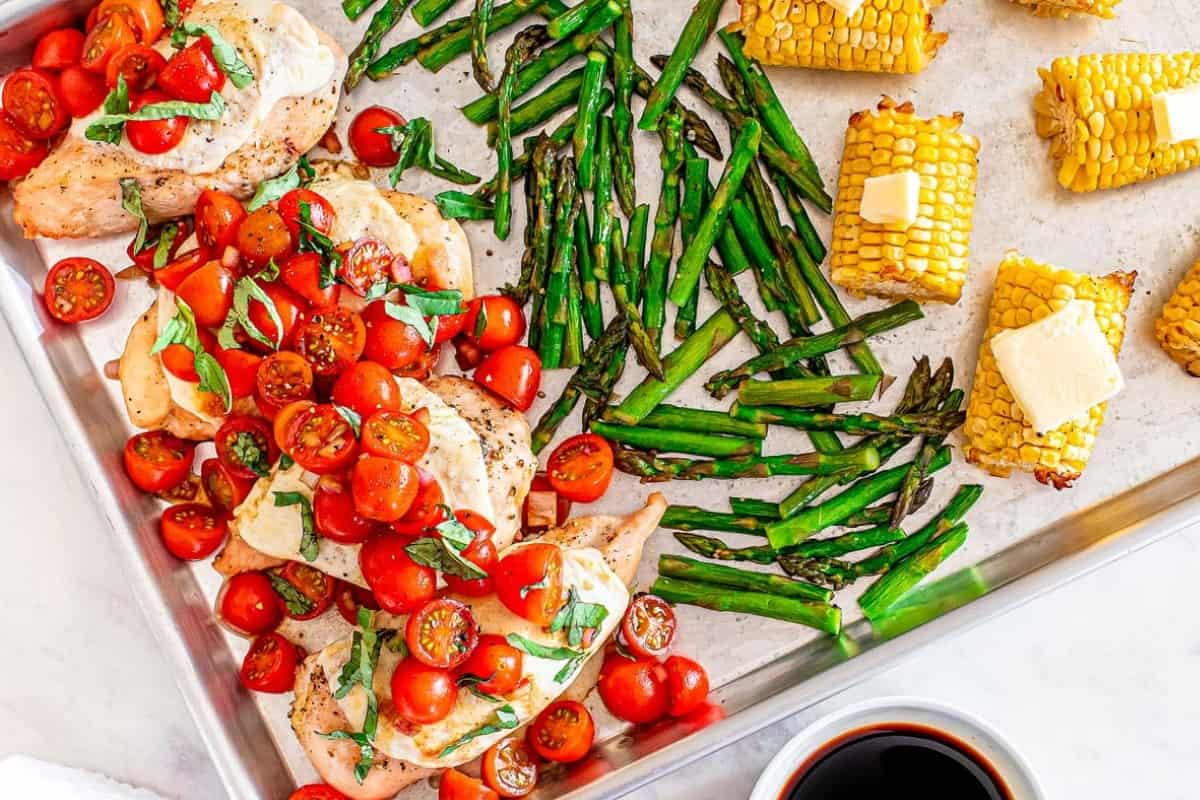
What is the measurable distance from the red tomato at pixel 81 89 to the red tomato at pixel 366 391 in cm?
158

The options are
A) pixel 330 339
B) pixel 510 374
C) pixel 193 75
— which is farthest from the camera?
pixel 510 374

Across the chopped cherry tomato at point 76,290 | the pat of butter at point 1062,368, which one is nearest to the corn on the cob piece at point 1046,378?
the pat of butter at point 1062,368

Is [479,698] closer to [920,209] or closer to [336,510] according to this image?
[336,510]

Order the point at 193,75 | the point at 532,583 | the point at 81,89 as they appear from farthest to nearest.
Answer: the point at 81,89 < the point at 193,75 < the point at 532,583

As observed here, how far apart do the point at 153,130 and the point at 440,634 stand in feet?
7.30

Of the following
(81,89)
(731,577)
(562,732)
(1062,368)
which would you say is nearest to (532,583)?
(562,732)

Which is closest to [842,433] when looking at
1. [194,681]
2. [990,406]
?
[990,406]

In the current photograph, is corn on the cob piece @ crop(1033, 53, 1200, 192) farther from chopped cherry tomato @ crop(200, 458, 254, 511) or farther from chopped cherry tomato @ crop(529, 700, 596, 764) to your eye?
chopped cherry tomato @ crop(200, 458, 254, 511)

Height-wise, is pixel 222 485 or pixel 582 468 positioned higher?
pixel 582 468

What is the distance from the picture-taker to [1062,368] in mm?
4176

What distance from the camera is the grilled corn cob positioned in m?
4.48

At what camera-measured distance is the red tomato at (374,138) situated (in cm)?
469

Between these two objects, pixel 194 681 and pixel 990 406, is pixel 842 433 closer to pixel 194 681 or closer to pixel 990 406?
pixel 990 406

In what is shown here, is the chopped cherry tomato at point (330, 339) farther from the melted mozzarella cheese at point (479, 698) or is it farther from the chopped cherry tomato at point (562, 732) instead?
the chopped cherry tomato at point (562, 732)
